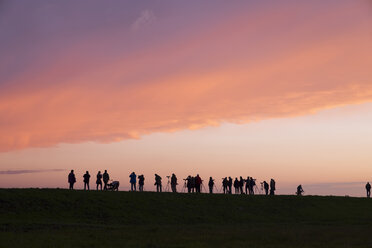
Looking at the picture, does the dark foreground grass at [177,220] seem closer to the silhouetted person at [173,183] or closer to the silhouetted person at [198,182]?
the silhouetted person at [198,182]

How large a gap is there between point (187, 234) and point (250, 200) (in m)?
23.7

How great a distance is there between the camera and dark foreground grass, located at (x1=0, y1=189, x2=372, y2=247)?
95.1 ft

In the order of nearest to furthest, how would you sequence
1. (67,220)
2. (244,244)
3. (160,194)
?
(244,244) < (67,220) < (160,194)

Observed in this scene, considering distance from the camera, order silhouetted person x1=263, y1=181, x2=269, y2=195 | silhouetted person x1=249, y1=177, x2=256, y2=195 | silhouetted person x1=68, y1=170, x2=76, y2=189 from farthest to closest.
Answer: silhouetted person x1=263, y1=181, x2=269, y2=195, silhouetted person x1=249, y1=177, x2=256, y2=195, silhouetted person x1=68, y1=170, x2=76, y2=189

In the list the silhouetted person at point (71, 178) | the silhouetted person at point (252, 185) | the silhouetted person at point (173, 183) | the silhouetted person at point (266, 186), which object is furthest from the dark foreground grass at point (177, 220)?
the silhouetted person at point (266, 186)

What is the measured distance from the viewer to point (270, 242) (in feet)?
94.9

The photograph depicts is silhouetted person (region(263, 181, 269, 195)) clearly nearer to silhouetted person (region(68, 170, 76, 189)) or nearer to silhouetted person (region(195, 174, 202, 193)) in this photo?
silhouetted person (region(195, 174, 202, 193))

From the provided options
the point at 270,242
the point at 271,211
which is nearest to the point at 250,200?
the point at 271,211

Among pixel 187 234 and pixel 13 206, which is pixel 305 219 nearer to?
pixel 187 234

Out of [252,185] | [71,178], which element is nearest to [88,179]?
[71,178]

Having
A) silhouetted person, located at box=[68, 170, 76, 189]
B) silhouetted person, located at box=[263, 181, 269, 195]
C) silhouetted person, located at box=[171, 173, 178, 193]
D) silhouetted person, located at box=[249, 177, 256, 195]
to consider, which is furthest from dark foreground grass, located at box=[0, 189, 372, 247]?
silhouetted person, located at box=[263, 181, 269, 195]

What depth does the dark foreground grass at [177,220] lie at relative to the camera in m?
29.0

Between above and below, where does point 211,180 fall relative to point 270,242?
above

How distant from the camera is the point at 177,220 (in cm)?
4456
